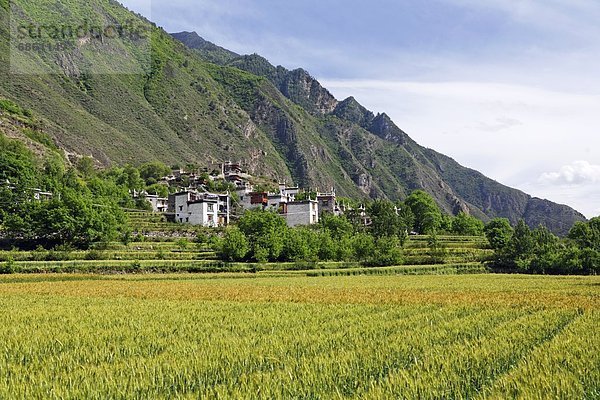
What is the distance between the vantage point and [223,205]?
398 feet

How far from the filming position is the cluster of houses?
109812mm

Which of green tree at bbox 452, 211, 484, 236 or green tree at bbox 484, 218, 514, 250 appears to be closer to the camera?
green tree at bbox 484, 218, 514, 250

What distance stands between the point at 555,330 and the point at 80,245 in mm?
71365

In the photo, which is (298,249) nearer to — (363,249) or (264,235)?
(264,235)

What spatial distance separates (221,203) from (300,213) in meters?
19.7

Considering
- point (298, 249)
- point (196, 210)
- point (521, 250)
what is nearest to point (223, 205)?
point (196, 210)

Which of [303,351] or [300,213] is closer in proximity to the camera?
[303,351]

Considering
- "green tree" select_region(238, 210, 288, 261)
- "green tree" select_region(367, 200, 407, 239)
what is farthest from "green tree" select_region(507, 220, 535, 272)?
"green tree" select_region(238, 210, 288, 261)

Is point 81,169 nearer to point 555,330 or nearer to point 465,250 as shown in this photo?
point 465,250

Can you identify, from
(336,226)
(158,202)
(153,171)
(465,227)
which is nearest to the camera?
(336,226)

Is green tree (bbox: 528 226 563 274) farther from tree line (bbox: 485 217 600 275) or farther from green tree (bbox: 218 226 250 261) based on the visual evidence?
green tree (bbox: 218 226 250 261)

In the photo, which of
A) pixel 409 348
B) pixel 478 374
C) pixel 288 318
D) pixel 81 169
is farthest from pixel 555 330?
pixel 81 169

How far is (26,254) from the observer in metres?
62.0

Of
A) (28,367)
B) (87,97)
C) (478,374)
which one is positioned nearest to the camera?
(478,374)
